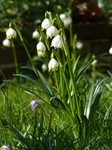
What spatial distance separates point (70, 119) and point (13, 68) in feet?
7.40

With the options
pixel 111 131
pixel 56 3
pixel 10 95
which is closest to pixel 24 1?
pixel 56 3

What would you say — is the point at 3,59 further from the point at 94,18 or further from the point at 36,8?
the point at 94,18

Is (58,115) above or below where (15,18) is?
below

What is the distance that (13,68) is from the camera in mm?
4199

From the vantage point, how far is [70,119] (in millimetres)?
2062

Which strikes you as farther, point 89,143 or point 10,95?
point 10,95

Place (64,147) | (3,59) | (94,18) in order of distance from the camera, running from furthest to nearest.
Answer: (94,18) < (3,59) < (64,147)

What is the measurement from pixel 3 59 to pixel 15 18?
59cm

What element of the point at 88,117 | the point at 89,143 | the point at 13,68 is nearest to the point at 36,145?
the point at 89,143

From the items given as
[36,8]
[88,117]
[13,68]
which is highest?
[36,8]

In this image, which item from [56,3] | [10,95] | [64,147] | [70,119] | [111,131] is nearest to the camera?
[64,147]

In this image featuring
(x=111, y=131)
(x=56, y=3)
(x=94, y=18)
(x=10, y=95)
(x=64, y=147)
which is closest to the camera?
(x=64, y=147)

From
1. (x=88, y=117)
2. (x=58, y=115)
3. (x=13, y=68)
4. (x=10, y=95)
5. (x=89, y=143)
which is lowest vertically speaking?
(x=89, y=143)

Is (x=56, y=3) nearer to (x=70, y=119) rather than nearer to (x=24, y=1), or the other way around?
(x=24, y=1)
